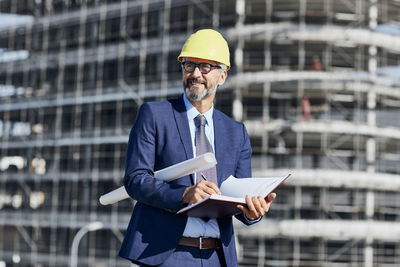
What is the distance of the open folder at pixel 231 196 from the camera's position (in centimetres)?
352

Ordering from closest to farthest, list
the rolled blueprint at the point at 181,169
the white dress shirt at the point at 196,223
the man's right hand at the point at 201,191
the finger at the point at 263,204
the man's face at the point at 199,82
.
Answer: the rolled blueprint at the point at 181,169, the man's right hand at the point at 201,191, the finger at the point at 263,204, the white dress shirt at the point at 196,223, the man's face at the point at 199,82

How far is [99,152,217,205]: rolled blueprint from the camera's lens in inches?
133

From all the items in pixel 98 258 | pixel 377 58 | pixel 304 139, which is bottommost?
pixel 98 258

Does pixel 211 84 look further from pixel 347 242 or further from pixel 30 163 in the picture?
pixel 30 163

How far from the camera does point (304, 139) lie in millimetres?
41719

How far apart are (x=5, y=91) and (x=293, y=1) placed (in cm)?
2270

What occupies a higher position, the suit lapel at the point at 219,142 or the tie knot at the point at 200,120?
the tie knot at the point at 200,120

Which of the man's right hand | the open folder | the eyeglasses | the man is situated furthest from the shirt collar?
the man's right hand

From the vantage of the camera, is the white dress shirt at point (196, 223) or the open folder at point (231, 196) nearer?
the open folder at point (231, 196)

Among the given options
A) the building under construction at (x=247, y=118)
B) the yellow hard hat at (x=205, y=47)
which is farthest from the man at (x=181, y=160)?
the building under construction at (x=247, y=118)

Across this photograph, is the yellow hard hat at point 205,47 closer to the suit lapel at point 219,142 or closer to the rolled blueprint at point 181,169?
the suit lapel at point 219,142

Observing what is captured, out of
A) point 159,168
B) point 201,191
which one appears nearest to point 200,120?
point 159,168

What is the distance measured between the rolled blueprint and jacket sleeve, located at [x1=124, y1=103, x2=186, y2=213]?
0.16ft

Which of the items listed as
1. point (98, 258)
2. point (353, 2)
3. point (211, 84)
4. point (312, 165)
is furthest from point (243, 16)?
point (211, 84)
